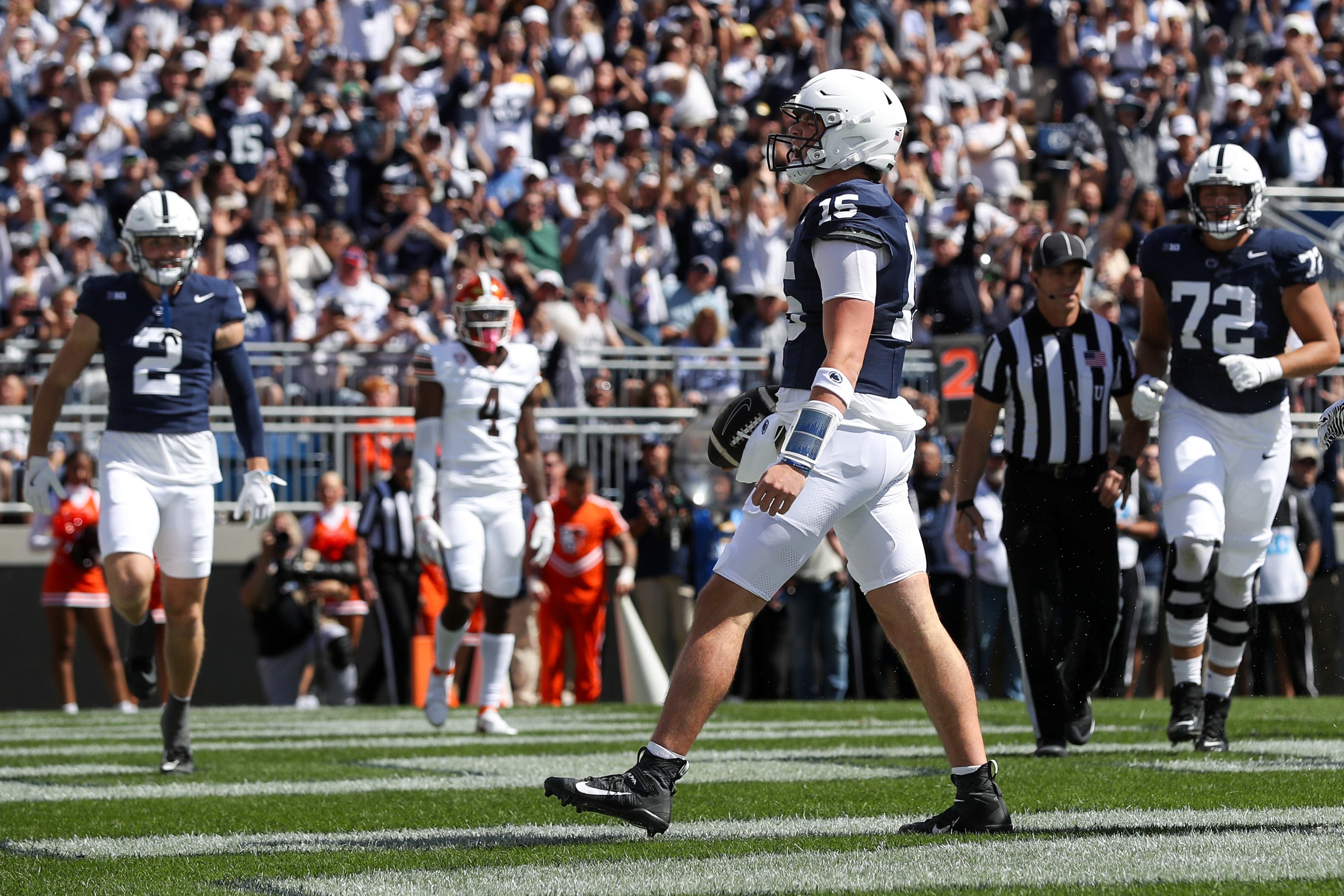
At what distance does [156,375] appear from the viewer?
6625mm

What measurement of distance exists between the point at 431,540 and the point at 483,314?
3.51 ft

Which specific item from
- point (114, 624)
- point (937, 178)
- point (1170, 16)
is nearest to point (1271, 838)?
point (114, 624)

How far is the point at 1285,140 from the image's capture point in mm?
17250

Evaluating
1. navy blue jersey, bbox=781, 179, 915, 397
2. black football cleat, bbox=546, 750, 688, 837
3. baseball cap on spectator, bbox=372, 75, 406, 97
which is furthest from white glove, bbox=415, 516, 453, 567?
baseball cap on spectator, bbox=372, 75, 406, 97

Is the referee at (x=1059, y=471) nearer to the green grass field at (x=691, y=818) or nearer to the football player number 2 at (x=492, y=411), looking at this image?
the green grass field at (x=691, y=818)

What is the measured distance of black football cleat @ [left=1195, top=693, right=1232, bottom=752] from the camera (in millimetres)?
6473

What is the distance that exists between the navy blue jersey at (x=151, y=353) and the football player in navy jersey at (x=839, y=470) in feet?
9.14

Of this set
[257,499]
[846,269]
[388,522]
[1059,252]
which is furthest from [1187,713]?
[388,522]

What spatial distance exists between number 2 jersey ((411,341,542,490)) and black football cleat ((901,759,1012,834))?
4.62 metres

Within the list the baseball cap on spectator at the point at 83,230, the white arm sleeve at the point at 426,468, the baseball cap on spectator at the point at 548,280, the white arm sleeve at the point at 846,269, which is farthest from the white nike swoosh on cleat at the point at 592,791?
the baseball cap on spectator at the point at 83,230

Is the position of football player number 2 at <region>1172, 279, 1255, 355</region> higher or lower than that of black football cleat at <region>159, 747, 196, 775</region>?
higher

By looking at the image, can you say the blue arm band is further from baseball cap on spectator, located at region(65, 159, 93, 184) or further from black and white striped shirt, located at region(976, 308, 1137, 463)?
baseball cap on spectator, located at region(65, 159, 93, 184)

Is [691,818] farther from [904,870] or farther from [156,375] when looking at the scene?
[156,375]

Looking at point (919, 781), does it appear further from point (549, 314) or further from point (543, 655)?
point (549, 314)
